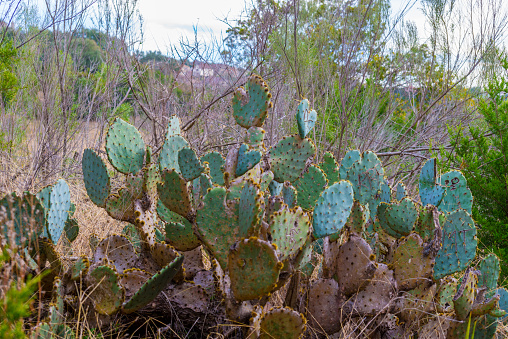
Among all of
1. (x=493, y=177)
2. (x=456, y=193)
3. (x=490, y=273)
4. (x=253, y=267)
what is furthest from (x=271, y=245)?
(x=493, y=177)

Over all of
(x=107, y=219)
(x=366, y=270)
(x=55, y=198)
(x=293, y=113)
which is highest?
(x=293, y=113)

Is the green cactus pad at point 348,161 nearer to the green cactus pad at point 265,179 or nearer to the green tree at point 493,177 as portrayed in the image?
the green cactus pad at point 265,179

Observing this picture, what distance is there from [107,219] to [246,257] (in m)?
2.16

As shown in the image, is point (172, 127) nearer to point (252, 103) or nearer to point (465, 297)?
point (252, 103)

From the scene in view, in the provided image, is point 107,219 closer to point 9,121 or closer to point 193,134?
point 193,134

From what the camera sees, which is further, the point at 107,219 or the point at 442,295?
the point at 107,219

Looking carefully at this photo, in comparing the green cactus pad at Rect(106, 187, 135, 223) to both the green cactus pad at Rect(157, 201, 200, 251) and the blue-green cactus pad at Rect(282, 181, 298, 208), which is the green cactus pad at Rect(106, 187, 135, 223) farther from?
the blue-green cactus pad at Rect(282, 181, 298, 208)

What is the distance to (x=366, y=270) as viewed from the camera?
5.53ft

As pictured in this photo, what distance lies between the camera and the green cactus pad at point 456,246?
72.6 inches

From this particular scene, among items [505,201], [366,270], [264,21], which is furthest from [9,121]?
[505,201]

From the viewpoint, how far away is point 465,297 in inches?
66.1

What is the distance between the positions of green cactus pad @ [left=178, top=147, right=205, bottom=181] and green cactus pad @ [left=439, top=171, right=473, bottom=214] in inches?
52.6

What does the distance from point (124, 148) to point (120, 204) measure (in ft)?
0.98

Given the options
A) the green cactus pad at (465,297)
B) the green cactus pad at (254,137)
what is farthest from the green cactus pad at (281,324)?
the green cactus pad at (254,137)
